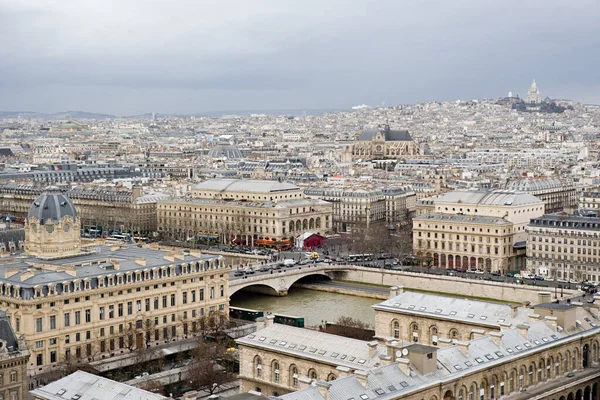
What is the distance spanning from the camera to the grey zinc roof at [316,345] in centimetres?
3731

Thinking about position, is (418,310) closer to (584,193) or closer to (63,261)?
(63,261)

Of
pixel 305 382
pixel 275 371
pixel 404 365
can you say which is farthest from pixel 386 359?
pixel 275 371

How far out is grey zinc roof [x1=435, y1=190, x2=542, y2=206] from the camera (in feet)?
267

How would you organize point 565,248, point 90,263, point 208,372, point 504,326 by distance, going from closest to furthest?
point 504,326 < point 208,372 < point 90,263 < point 565,248

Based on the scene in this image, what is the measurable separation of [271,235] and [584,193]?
105ft

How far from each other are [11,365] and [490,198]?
168ft

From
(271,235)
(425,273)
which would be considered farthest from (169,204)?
(425,273)

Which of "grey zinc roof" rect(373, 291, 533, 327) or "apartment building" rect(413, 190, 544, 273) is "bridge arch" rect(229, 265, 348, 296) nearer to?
"apartment building" rect(413, 190, 544, 273)

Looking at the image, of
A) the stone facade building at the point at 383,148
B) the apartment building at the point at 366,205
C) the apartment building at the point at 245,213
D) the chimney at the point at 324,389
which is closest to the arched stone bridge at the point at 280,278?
the apartment building at the point at 245,213

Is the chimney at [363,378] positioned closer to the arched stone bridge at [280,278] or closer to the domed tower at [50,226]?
the domed tower at [50,226]

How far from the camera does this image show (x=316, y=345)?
39.0 meters

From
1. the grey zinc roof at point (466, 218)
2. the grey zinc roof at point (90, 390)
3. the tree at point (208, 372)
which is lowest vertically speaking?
the tree at point (208, 372)

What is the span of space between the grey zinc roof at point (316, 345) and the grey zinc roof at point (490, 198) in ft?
143

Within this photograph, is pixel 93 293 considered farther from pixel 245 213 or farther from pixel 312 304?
pixel 245 213
